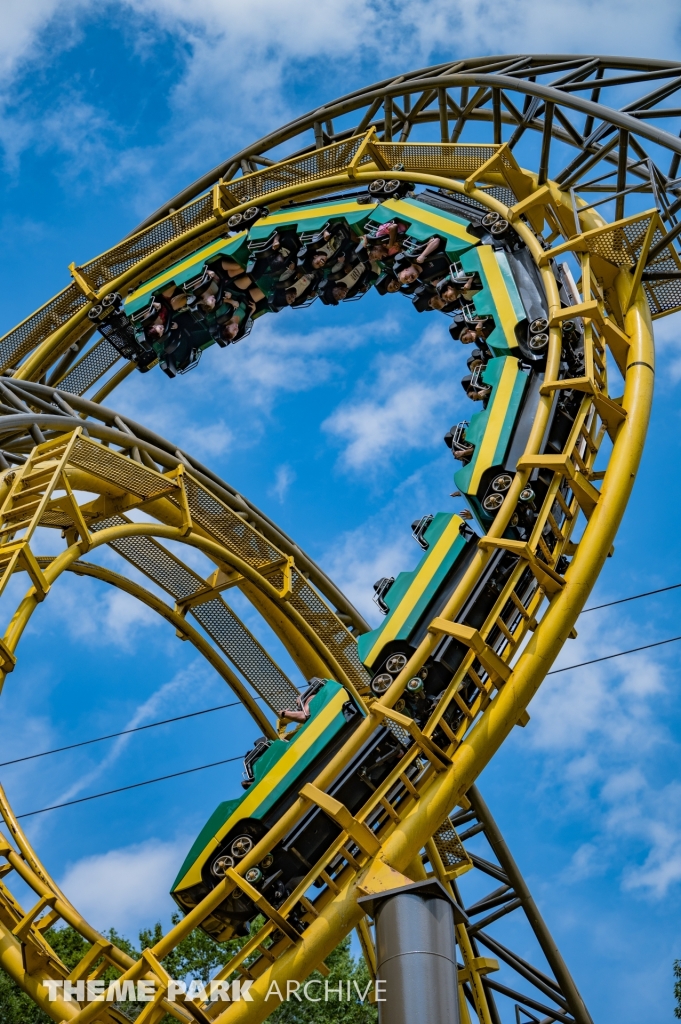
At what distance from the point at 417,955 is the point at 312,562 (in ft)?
40.9

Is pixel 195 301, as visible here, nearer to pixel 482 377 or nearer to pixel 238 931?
pixel 482 377

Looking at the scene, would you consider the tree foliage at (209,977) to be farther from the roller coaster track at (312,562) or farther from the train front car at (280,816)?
the train front car at (280,816)

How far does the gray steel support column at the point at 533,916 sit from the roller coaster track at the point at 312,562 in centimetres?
3

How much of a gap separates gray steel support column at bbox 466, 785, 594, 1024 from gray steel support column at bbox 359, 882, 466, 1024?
928 cm

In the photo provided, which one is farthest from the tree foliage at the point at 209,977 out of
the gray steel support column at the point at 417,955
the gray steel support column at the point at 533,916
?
the gray steel support column at the point at 417,955

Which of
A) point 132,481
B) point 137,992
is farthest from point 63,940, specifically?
point 137,992

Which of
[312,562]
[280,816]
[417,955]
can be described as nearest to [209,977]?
[312,562]

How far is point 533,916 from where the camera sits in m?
17.3

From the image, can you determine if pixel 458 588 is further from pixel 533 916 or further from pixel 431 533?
pixel 533 916

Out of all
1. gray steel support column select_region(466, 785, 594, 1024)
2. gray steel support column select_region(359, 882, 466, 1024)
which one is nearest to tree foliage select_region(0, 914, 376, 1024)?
gray steel support column select_region(466, 785, 594, 1024)

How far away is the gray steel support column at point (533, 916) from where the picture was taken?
1691cm

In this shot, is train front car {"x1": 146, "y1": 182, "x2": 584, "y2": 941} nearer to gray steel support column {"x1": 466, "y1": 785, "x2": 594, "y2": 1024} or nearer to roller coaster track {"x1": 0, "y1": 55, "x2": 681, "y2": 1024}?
roller coaster track {"x1": 0, "y1": 55, "x2": 681, "y2": 1024}

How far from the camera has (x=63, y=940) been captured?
28.4m

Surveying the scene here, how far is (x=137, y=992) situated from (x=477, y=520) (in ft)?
17.5
